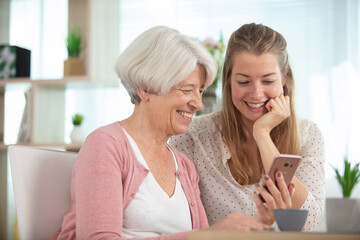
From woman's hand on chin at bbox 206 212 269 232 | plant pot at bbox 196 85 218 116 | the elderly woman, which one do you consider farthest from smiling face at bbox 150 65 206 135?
plant pot at bbox 196 85 218 116

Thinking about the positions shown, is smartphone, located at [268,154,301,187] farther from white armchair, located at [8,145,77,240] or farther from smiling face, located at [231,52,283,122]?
white armchair, located at [8,145,77,240]

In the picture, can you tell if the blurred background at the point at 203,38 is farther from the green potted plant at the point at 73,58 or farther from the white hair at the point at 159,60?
the white hair at the point at 159,60

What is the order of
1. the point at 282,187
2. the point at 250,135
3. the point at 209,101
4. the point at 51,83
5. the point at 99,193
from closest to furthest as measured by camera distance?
the point at 99,193
the point at 282,187
the point at 250,135
the point at 209,101
the point at 51,83

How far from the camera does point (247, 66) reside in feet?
6.03

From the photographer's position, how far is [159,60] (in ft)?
4.88

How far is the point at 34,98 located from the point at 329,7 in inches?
101

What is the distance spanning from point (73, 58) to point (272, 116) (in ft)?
7.54

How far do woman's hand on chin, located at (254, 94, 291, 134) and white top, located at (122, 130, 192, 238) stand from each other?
50 centimetres

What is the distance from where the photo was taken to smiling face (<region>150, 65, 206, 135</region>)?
60.7 inches

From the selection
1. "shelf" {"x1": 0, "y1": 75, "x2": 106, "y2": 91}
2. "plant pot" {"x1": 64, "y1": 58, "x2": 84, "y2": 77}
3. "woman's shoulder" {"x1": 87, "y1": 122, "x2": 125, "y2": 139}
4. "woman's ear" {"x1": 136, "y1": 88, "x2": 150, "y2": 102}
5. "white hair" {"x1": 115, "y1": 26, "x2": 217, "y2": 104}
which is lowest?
"woman's shoulder" {"x1": 87, "y1": 122, "x2": 125, "y2": 139}

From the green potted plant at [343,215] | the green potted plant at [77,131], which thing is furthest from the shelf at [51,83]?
the green potted plant at [343,215]

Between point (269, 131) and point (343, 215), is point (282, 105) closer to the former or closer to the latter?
point (269, 131)

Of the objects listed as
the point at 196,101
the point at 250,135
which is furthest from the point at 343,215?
the point at 250,135

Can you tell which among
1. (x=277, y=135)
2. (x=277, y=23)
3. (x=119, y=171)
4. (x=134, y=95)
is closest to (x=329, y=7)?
(x=277, y=23)
